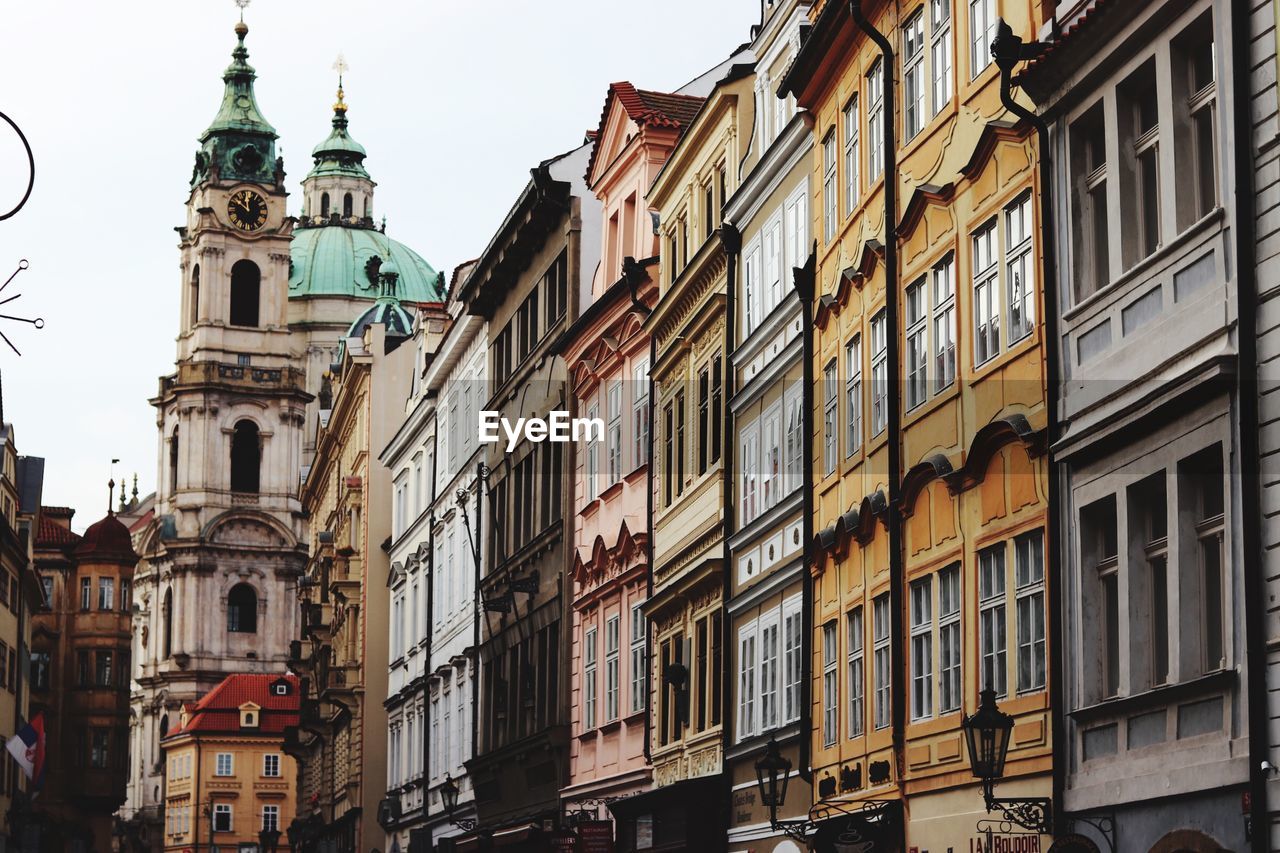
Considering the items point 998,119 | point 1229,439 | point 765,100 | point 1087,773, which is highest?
point 765,100

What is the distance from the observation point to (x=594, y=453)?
130ft

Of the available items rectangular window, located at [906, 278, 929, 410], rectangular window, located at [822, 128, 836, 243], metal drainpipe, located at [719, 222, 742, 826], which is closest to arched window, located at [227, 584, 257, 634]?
metal drainpipe, located at [719, 222, 742, 826]

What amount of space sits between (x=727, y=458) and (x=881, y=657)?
7.45 meters

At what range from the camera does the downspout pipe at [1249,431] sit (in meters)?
14.9

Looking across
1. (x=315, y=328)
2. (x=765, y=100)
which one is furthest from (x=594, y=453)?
(x=315, y=328)

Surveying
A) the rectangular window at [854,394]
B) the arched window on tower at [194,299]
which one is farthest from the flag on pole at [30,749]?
the arched window on tower at [194,299]

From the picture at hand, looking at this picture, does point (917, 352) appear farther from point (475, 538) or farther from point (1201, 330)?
point (475, 538)

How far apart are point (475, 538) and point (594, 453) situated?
37.6 ft

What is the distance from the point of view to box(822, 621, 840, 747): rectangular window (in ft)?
82.7

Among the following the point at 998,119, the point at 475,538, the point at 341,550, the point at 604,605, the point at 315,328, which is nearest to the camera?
the point at 998,119

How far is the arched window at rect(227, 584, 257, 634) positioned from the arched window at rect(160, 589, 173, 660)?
3523 millimetres

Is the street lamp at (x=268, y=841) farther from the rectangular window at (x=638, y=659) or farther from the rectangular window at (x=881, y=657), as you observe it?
the rectangular window at (x=881, y=657)

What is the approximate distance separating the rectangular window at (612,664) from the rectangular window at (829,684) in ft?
37.0

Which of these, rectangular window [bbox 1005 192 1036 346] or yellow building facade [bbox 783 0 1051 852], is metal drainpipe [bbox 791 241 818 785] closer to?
yellow building facade [bbox 783 0 1051 852]
